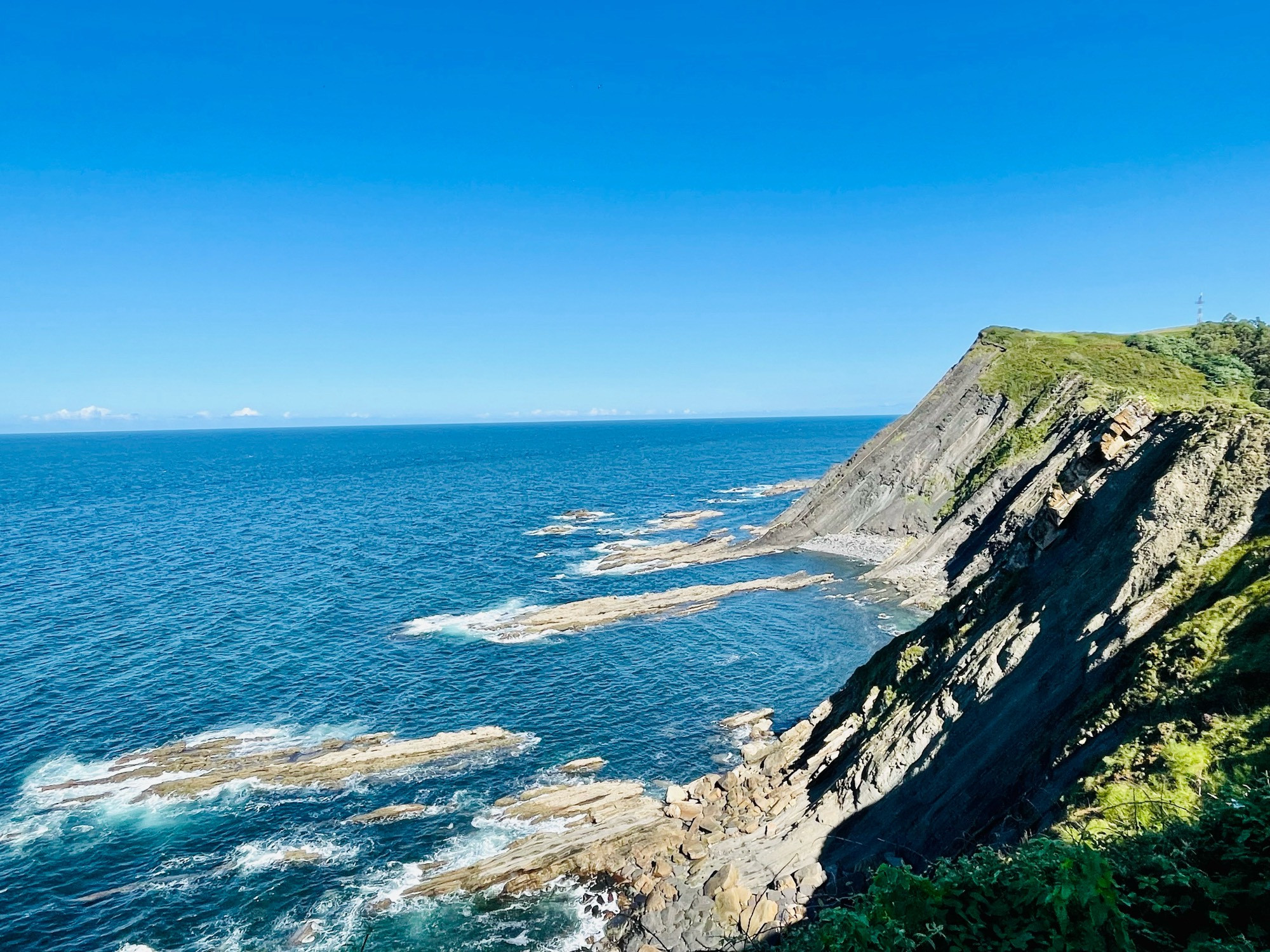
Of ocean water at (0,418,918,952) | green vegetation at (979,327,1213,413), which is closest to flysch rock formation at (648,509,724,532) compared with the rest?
ocean water at (0,418,918,952)

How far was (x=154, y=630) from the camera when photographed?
57.4 meters

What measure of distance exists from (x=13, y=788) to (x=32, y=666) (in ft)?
62.2

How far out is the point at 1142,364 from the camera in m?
79.2

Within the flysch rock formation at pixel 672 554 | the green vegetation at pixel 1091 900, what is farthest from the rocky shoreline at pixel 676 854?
the flysch rock formation at pixel 672 554

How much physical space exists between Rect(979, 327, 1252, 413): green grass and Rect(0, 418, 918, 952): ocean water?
3092 cm

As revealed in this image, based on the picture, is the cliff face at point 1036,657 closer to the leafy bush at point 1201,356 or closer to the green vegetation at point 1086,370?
the green vegetation at point 1086,370

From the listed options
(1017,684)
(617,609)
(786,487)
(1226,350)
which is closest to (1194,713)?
(1017,684)

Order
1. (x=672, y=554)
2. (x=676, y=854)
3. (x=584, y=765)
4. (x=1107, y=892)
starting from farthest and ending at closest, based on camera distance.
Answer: (x=672, y=554)
(x=584, y=765)
(x=676, y=854)
(x=1107, y=892)

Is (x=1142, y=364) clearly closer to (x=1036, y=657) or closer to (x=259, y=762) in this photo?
(x=1036, y=657)

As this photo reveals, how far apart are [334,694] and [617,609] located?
2457 cm

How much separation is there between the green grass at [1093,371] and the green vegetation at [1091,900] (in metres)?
61.1

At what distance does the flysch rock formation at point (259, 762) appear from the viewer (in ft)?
117

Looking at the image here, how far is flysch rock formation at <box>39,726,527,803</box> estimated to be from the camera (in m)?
35.5

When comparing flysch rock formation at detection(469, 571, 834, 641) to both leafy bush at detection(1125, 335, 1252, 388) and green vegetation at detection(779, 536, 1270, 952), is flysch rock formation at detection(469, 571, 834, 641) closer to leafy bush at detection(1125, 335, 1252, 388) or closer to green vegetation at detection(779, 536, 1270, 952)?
leafy bush at detection(1125, 335, 1252, 388)
